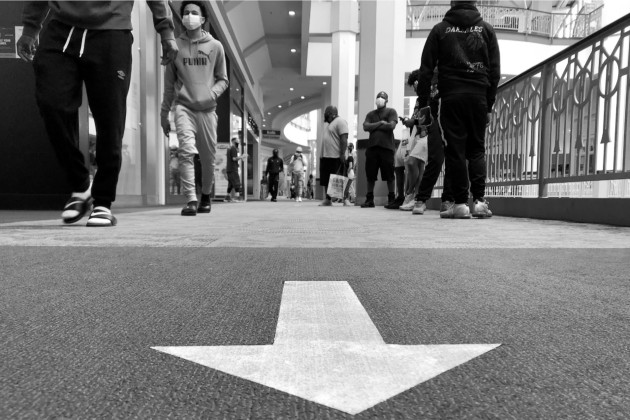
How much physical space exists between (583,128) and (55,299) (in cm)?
369

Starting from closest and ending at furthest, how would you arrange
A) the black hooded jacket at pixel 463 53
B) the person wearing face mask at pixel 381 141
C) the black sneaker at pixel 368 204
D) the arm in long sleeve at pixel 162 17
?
the arm in long sleeve at pixel 162 17, the black hooded jacket at pixel 463 53, the person wearing face mask at pixel 381 141, the black sneaker at pixel 368 204

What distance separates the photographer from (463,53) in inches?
138

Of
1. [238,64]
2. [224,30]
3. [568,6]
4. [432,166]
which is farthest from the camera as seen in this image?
[568,6]

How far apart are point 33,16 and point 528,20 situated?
63.0 ft

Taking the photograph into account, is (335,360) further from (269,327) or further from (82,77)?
(82,77)

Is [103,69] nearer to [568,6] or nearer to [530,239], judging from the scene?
[530,239]

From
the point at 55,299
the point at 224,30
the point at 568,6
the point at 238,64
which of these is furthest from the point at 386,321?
the point at 568,6

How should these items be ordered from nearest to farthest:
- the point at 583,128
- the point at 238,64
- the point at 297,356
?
the point at 297,356, the point at 583,128, the point at 238,64

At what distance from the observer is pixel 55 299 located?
0.93 metres

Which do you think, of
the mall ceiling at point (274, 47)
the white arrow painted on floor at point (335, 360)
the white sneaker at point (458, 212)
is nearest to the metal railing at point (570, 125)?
the white sneaker at point (458, 212)

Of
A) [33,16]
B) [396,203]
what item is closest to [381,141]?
[396,203]

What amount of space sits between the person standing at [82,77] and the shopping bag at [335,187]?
4.77m

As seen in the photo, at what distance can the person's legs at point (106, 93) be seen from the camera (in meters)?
2.50

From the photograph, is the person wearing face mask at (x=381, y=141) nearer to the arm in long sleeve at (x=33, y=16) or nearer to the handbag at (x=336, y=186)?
the handbag at (x=336, y=186)
